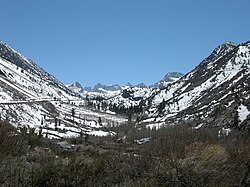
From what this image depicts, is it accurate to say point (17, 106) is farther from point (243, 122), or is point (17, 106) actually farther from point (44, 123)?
point (243, 122)

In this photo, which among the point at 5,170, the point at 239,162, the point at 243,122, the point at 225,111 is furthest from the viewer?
the point at 225,111

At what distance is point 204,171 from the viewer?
1430 cm

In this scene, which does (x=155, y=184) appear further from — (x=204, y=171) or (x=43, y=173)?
(x=43, y=173)

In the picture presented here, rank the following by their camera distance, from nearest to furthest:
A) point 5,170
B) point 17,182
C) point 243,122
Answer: point 17,182, point 5,170, point 243,122

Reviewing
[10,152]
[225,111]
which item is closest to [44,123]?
[225,111]

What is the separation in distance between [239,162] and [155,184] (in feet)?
14.6

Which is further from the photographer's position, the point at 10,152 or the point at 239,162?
the point at 239,162

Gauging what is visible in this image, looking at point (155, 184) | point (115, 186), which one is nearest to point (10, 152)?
point (115, 186)

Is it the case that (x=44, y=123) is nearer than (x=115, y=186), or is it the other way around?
(x=115, y=186)

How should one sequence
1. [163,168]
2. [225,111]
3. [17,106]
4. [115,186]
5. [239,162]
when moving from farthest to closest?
[17,106] → [225,111] → [239,162] → [163,168] → [115,186]

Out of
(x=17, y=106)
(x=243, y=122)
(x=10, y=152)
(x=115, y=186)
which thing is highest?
(x=17, y=106)

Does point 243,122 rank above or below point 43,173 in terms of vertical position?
above

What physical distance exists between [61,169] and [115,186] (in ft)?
6.71

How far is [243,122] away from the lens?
382 feet
